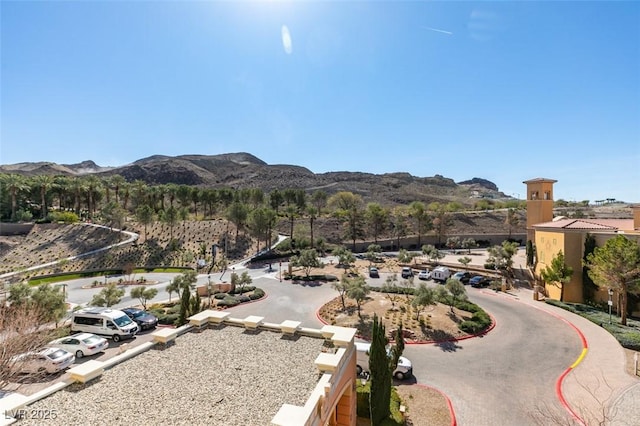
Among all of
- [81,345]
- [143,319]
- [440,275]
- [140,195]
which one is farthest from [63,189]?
[440,275]

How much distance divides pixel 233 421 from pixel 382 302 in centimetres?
2239

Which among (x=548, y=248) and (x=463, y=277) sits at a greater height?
(x=548, y=248)

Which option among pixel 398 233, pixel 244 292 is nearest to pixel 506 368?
pixel 244 292

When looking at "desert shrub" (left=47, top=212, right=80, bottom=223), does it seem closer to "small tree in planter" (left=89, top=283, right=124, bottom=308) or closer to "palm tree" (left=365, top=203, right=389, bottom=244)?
"small tree in planter" (left=89, top=283, right=124, bottom=308)

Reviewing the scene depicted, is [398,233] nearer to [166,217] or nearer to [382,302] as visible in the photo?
[382,302]

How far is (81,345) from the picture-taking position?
17188 millimetres

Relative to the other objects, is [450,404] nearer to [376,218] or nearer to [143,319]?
[143,319]

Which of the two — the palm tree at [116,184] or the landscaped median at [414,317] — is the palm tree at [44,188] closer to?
the palm tree at [116,184]

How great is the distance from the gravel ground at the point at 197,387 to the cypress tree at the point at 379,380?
221cm

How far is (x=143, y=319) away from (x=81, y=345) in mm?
5174

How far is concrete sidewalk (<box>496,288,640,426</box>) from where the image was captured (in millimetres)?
12695

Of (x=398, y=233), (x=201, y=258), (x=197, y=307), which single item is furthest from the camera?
(x=398, y=233)

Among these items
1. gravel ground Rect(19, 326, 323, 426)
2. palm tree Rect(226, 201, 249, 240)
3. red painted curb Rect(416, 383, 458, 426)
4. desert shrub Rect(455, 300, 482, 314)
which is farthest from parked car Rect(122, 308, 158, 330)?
palm tree Rect(226, 201, 249, 240)

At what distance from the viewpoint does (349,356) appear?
1033 cm
